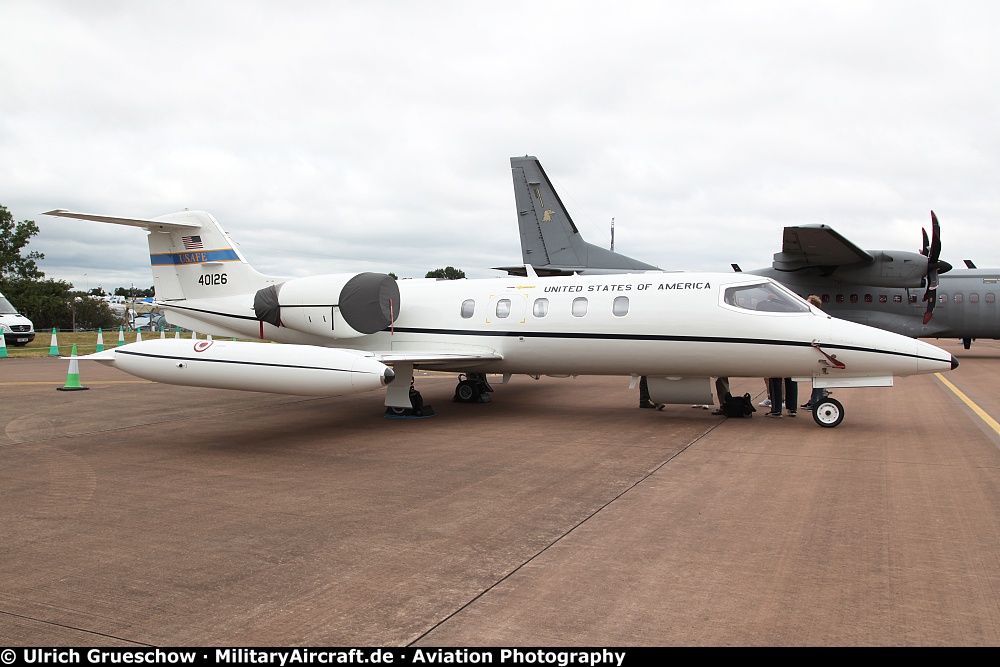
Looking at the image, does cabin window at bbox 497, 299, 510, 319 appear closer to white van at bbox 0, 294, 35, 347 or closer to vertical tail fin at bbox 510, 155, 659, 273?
vertical tail fin at bbox 510, 155, 659, 273

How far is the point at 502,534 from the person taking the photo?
543 cm

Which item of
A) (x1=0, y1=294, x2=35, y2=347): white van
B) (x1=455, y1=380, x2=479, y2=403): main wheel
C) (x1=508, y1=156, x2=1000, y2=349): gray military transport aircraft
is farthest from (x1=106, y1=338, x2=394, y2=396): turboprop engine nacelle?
(x1=0, y1=294, x2=35, y2=347): white van

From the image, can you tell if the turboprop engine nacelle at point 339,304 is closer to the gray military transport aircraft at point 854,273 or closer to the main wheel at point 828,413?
the main wheel at point 828,413

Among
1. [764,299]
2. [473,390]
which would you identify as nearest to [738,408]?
[764,299]

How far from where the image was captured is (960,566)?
15.3 feet

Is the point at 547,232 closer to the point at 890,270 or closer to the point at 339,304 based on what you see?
the point at 890,270

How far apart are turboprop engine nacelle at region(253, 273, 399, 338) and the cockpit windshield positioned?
231 inches

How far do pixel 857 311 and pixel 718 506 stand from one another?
1928 centimetres

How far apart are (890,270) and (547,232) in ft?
34.5

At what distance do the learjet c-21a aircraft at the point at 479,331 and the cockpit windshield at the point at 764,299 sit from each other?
0.02 metres

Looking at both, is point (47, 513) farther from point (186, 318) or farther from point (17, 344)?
point (17, 344)

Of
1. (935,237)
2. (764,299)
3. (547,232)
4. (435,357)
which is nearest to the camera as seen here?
(764,299)

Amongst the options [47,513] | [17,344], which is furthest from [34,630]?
[17,344]

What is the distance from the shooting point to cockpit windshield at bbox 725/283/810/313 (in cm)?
1065
